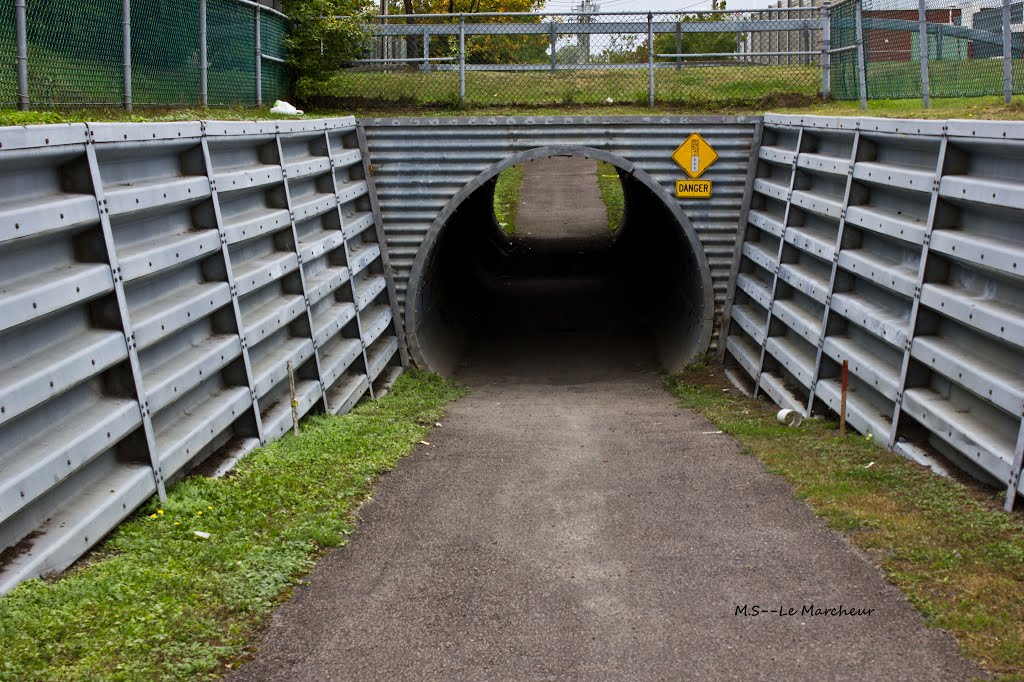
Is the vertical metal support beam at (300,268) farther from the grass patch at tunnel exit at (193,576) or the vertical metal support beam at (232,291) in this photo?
the grass patch at tunnel exit at (193,576)

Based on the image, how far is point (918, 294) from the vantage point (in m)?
8.75

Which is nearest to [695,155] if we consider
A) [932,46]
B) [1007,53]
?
[932,46]

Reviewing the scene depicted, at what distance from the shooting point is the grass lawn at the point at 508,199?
33.2 m

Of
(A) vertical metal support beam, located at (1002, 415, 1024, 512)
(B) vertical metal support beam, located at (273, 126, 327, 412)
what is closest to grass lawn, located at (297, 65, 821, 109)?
(B) vertical metal support beam, located at (273, 126, 327, 412)

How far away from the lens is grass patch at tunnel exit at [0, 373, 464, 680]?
5.09 meters

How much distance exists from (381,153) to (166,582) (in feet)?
34.5

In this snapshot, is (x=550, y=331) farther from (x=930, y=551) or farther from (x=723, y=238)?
(x=930, y=551)

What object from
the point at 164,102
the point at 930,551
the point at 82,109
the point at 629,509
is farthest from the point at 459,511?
the point at 164,102

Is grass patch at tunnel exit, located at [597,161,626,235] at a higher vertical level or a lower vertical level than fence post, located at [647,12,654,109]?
lower

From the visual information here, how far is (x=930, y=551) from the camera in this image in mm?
6652

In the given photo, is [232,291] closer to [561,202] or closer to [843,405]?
[843,405]

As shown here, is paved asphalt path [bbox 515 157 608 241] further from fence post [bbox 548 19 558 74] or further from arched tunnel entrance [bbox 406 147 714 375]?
fence post [bbox 548 19 558 74]

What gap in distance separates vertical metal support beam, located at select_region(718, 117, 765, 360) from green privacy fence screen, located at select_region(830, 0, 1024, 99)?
6.39 ft

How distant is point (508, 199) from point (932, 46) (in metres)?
24.2
